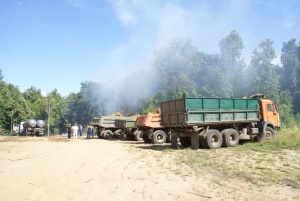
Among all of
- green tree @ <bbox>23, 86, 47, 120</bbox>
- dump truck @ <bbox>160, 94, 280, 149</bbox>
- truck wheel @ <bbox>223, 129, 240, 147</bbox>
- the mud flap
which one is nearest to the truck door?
dump truck @ <bbox>160, 94, 280, 149</bbox>

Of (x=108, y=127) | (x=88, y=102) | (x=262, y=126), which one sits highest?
(x=88, y=102)

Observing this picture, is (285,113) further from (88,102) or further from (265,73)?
(88,102)

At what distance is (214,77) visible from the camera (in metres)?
44.4

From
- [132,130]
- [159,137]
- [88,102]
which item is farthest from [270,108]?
[88,102]

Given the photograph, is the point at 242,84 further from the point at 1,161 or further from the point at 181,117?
the point at 1,161

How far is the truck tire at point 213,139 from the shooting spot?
13.2m

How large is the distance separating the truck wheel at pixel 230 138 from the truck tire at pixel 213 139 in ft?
1.05

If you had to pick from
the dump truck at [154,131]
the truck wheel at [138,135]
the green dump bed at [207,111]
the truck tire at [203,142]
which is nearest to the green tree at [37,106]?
the truck wheel at [138,135]

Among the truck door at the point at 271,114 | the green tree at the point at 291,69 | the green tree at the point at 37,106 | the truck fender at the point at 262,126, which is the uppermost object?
the green tree at the point at 291,69

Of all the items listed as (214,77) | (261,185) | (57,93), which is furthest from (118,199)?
(57,93)

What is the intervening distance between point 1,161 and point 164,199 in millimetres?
8655

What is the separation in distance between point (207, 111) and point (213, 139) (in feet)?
4.77

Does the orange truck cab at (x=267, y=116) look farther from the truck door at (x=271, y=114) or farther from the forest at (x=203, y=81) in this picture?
the forest at (x=203, y=81)

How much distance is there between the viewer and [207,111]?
13258 mm
